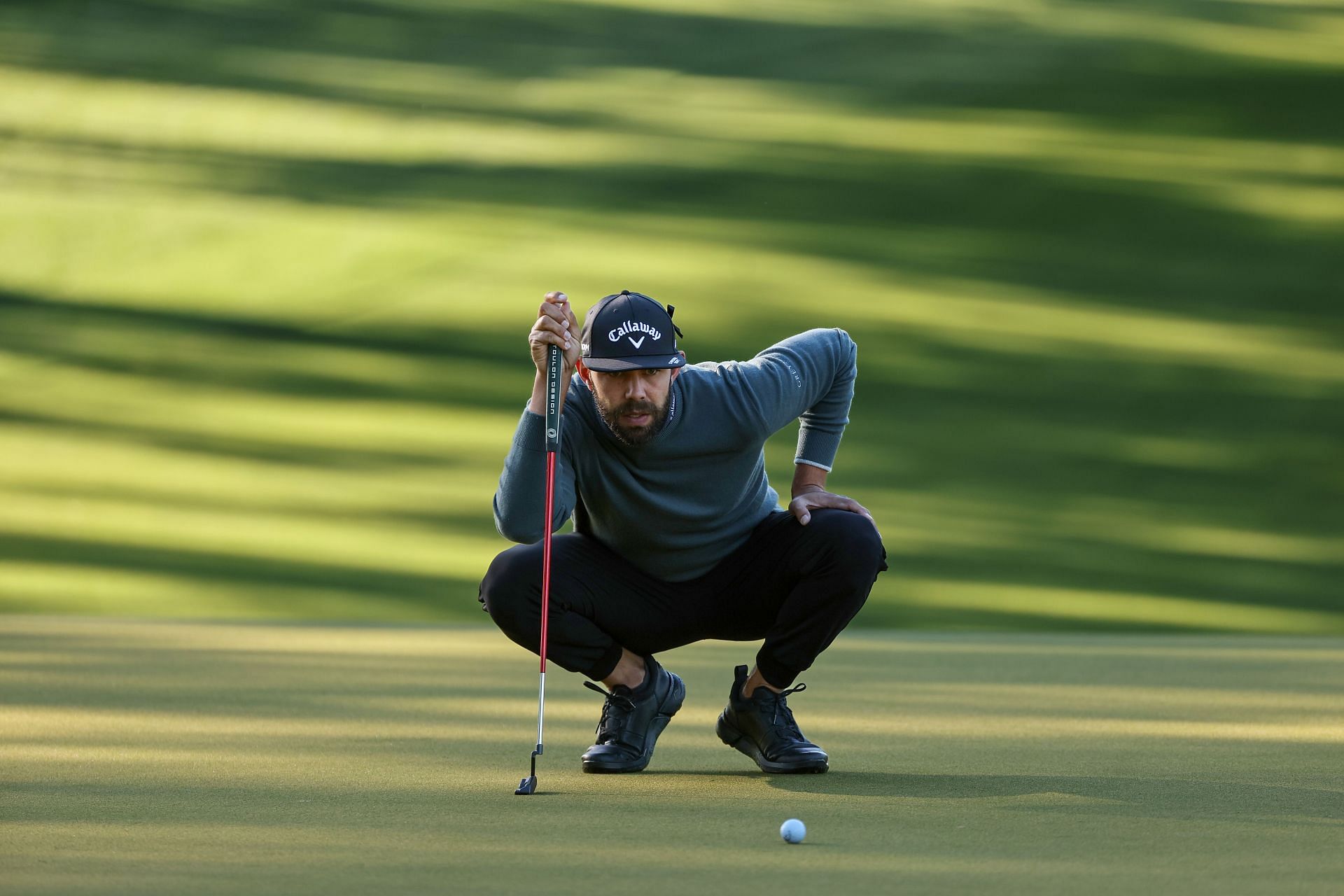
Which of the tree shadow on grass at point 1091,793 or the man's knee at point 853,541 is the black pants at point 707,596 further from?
the tree shadow on grass at point 1091,793

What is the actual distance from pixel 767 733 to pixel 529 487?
55 cm

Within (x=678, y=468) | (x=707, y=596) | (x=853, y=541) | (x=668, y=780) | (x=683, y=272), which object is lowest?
(x=668, y=780)

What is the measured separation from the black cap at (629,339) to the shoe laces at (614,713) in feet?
1.76

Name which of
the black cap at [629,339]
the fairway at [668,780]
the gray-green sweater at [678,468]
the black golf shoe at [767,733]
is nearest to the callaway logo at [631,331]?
the black cap at [629,339]

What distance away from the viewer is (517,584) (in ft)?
8.65

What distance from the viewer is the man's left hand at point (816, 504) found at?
2.71 metres

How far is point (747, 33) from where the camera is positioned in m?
8.12

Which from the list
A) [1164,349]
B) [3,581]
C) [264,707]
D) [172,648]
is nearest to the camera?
[264,707]

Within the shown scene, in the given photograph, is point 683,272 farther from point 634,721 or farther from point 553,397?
point 553,397

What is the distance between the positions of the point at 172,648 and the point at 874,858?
3030mm

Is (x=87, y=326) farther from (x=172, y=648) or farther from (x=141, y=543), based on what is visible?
(x=172, y=648)

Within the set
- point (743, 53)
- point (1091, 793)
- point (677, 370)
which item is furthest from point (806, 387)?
point (743, 53)

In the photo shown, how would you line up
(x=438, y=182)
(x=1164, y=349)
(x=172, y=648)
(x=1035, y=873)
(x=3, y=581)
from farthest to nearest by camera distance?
(x=438, y=182) < (x=1164, y=349) < (x=3, y=581) < (x=172, y=648) < (x=1035, y=873)

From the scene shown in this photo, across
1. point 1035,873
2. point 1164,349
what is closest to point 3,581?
point 1164,349
